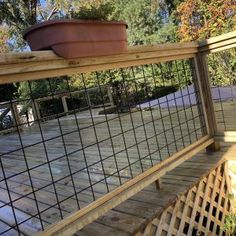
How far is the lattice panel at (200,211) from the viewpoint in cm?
215

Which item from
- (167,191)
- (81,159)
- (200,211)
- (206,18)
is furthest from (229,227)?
(206,18)

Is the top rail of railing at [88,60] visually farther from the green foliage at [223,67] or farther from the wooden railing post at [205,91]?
the green foliage at [223,67]

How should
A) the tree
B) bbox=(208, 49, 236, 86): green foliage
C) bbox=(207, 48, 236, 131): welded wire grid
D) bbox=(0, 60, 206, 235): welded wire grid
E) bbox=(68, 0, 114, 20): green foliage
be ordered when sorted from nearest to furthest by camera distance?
1. bbox=(68, 0, 114, 20): green foliage
2. bbox=(0, 60, 206, 235): welded wire grid
3. bbox=(207, 48, 236, 131): welded wire grid
4. bbox=(208, 49, 236, 86): green foliage
5. the tree

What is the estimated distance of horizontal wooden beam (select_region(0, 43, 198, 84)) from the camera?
4.83 feet

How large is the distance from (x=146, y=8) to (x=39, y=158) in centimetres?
852

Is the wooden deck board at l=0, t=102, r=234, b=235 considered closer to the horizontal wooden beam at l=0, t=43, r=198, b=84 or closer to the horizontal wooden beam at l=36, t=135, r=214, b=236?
the horizontal wooden beam at l=36, t=135, r=214, b=236

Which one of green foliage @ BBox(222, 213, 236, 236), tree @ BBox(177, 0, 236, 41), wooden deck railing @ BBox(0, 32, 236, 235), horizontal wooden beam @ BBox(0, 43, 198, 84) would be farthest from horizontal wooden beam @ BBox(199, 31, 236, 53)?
tree @ BBox(177, 0, 236, 41)

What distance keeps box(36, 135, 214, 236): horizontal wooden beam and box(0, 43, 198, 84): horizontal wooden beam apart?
27.5 inches

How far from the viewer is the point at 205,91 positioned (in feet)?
9.57

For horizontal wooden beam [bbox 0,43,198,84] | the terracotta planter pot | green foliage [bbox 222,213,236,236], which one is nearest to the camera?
horizontal wooden beam [bbox 0,43,198,84]

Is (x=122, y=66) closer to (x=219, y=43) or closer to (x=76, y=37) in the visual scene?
(x=76, y=37)

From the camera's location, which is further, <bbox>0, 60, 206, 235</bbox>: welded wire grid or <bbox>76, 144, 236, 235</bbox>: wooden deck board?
<bbox>76, 144, 236, 235</bbox>: wooden deck board

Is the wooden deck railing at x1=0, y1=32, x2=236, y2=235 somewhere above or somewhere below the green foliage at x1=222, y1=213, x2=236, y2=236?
above

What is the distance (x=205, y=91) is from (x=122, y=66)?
3.69 ft
